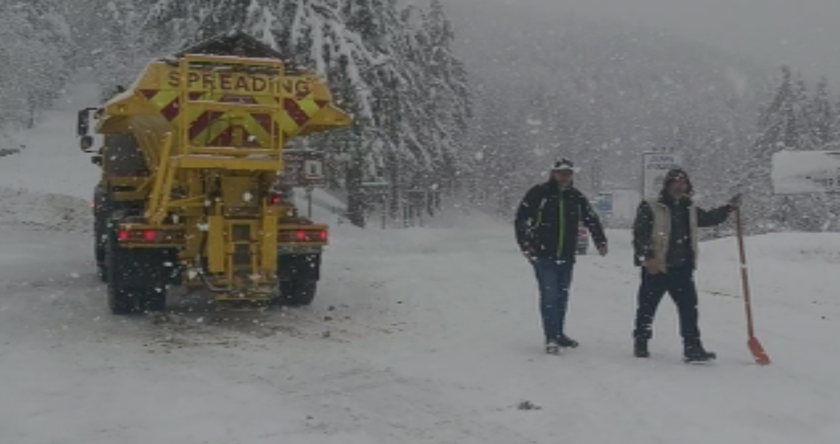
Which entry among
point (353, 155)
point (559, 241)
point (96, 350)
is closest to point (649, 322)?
point (559, 241)

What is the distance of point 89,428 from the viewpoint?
608cm

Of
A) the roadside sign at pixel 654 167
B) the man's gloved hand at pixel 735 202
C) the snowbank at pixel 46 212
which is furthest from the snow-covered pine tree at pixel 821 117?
the man's gloved hand at pixel 735 202

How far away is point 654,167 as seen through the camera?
26.4 m

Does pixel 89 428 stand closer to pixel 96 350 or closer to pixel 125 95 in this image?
pixel 96 350

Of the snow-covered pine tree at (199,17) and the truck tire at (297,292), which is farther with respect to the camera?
the snow-covered pine tree at (199,17)

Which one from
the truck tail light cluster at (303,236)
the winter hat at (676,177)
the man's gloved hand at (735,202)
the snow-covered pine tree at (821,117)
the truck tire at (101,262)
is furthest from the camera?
the snow-covered pine tree at (821,117)

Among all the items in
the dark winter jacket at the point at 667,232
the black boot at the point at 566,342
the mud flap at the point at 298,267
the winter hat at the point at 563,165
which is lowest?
the black boot at the point at 566,342

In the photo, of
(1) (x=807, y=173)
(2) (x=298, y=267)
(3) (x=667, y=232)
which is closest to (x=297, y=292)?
(2) (x=298, y=267)

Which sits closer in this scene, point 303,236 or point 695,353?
point 695,353

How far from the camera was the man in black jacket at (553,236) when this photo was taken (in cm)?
875

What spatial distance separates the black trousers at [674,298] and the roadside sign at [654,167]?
1817 centimetres

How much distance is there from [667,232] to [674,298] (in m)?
0.58

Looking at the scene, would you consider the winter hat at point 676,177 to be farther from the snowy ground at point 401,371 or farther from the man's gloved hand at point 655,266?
the snowy ground at point 401,371

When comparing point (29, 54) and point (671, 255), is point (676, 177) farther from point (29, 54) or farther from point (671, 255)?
point (29, 54)
